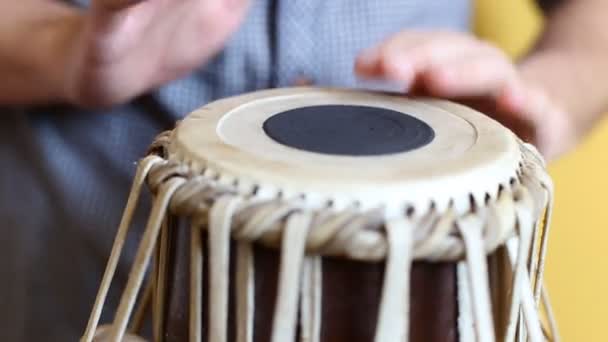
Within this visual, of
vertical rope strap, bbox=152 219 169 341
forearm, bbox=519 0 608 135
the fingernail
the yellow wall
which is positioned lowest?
the yellow wall

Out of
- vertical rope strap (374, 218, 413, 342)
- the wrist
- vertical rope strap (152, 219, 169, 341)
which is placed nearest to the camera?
vertical rope strap (374, 218, 413, 342)

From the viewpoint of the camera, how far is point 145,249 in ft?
1.68

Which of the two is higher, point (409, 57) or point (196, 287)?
→ point (409, 57)

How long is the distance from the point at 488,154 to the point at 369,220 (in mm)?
109

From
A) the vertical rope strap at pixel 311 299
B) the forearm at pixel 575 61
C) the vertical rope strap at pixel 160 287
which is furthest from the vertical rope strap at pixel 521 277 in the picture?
the forearm at pixel 575 61

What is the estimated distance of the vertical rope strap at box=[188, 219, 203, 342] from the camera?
0.51 m

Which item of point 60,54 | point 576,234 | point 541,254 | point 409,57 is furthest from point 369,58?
point 576,234

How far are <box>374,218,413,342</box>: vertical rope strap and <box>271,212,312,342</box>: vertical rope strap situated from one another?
1.9 inches

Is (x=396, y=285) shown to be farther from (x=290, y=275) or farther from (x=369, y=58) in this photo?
(x=369, y=58)

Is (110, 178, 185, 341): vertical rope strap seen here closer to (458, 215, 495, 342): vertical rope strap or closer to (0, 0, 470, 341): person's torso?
(458, 215, 495, 342): vertical rope strap

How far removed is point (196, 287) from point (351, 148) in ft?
0.43

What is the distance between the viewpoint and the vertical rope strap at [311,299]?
0.48 metres

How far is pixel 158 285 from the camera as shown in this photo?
57 cm

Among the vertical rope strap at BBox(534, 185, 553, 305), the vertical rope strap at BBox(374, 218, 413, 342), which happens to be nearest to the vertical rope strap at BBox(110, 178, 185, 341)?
the vertical rope strap at BBox(374, 218, 413, 342)
